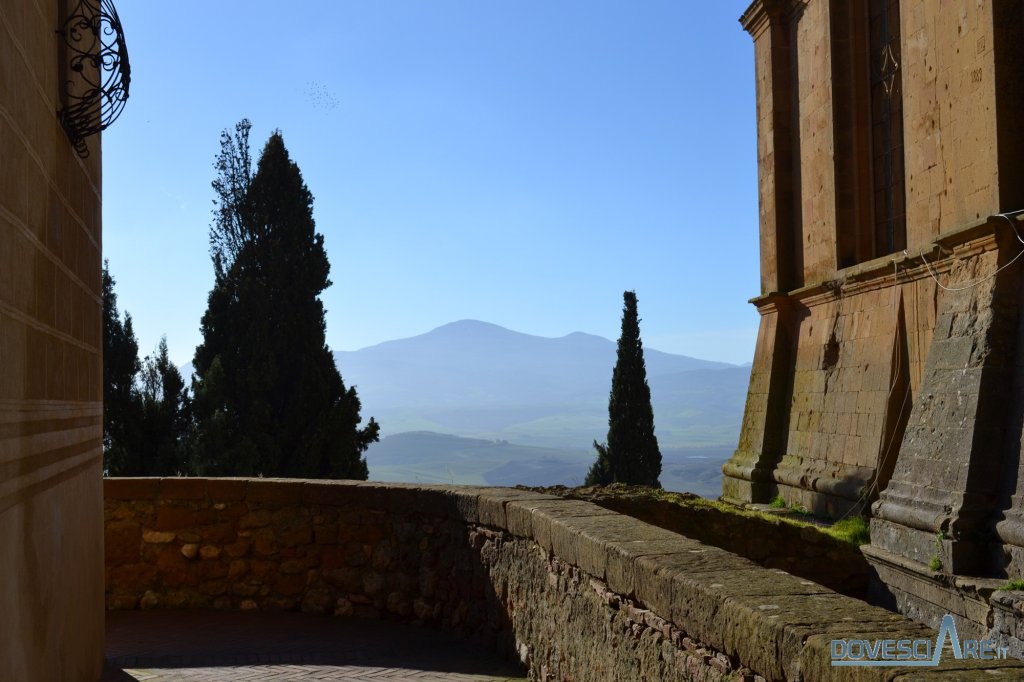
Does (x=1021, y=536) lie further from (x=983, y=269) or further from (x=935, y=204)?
(x=935, y=204)

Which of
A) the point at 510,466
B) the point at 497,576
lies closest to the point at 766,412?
the point at 497,576

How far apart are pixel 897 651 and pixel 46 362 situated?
343 cm

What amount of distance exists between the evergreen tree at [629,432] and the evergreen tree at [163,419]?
10456 mm

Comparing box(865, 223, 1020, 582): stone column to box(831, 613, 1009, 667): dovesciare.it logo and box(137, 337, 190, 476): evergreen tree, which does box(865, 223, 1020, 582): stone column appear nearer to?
box(831, 613, 1009, 667): dovesciare.it logo

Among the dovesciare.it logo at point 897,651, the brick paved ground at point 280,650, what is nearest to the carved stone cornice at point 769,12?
the brick paved ground at point 280,650

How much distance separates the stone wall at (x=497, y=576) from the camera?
3.20 meters

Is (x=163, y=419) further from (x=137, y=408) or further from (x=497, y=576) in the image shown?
(x=497, y=576)

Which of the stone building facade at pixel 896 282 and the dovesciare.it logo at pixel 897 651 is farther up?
the stone building facade at pixel 896 282

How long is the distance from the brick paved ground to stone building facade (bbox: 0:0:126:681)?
587 millimetres

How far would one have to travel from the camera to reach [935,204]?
10641 millimetres

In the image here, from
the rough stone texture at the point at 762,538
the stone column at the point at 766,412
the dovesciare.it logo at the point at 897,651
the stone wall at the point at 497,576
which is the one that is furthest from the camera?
the stone column at the point at 766,412

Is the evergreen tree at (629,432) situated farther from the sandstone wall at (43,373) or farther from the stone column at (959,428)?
the sandstone wall at (43,373)

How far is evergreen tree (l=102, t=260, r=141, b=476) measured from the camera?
64.6 ft

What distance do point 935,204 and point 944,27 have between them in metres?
1.85
